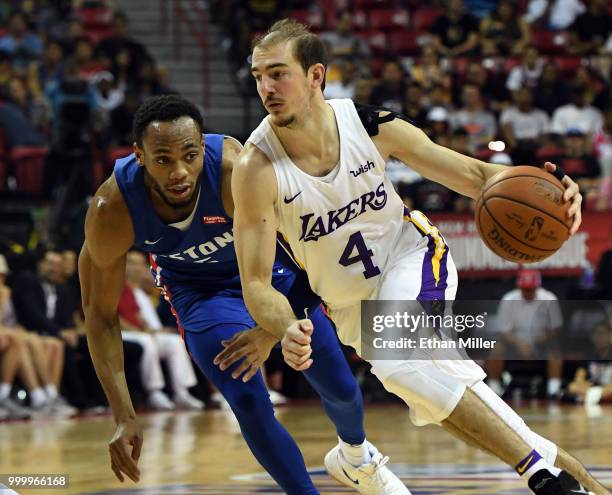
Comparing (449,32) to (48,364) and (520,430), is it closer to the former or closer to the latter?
(48,364)

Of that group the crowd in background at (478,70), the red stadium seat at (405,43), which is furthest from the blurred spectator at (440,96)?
the red stadium seat at (405,43)

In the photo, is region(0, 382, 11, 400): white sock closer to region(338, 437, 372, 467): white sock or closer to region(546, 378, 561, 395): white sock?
region(546, 378, 561, 395): white sock

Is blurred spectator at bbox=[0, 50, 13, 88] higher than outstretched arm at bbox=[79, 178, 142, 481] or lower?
lower

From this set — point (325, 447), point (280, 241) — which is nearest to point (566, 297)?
point (325, 447)

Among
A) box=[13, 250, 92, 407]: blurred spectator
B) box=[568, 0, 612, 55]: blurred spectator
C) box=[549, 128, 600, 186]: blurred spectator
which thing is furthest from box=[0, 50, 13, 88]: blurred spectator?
box=[568, 0, 612, 55]: blurred spectator

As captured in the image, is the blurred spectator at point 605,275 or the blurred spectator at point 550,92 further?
the blurred spectator at point 550,92

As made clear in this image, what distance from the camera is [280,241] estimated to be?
482cm

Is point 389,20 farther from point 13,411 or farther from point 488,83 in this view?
point 13,411

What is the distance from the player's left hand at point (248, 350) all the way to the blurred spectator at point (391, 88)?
361 inches

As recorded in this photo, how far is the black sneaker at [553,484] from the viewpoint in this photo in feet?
13.1

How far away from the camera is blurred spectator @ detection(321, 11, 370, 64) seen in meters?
15.1

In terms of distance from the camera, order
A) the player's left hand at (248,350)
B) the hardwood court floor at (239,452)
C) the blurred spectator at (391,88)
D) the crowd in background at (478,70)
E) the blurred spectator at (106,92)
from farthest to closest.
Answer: the blurred spectator at (106,92) < the blurred spectator at (391,88) < the crowd in background at (478,70) < the hardwood court floor at (239,452) < the player's left hand at (248,350)

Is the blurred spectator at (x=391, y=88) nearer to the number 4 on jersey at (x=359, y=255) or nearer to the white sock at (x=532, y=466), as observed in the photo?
the number 4 on jersey at (x=359, y=255)

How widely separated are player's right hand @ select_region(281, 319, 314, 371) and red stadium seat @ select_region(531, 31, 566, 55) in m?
12.4
